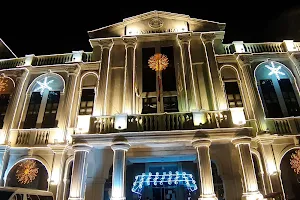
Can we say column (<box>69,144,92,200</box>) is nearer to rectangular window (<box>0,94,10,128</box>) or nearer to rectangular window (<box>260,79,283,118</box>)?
rectangular window (<box>0,94,10,128</box>)

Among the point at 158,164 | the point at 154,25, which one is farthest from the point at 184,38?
the point at 158,164

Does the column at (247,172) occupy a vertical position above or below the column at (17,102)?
below

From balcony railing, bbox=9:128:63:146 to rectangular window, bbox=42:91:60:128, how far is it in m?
0.72

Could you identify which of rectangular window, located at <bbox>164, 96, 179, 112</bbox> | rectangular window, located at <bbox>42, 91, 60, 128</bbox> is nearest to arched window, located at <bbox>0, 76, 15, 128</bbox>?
rectangular window, located at <bbox>42, 91, 60, 128</bbox>

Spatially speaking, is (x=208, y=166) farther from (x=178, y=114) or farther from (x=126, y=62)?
(x=126, y=62)

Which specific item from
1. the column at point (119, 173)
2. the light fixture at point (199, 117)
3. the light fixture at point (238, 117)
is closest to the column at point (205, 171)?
the light fixture at point (199, 117)

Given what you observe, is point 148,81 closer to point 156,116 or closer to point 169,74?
point 169,74

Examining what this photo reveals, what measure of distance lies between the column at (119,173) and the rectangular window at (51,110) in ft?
16.8

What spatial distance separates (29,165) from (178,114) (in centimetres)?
859

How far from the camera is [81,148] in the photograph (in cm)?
1196

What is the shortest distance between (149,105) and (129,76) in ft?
6.70

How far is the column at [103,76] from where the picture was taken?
1402cm

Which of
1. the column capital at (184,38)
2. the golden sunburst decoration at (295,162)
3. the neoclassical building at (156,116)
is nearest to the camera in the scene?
the neoclassical building at (156,116)

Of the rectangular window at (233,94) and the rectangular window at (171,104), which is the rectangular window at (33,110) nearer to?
the rectangular window at (171,104)
